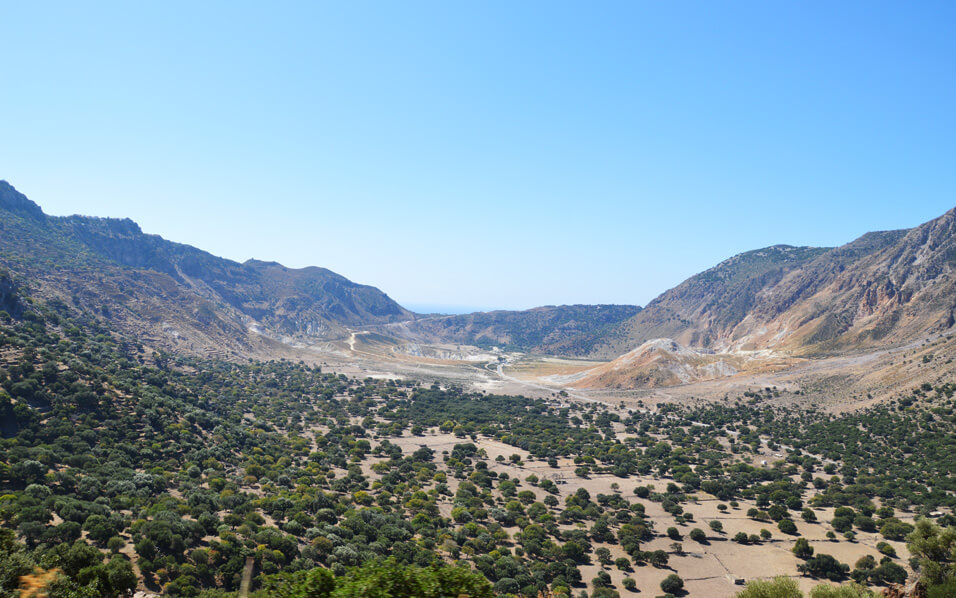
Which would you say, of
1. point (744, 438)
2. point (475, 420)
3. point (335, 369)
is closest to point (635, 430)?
point (744, 438)

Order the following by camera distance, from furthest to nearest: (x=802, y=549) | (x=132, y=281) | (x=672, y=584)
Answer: (x=132, y=281) → (x=802, y=549) → (x=672, y=584)

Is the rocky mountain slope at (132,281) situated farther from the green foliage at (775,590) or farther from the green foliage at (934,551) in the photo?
the green foliage at (934,551)

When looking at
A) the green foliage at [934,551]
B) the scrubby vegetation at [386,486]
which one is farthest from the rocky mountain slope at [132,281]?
the green foliage at [934,551]

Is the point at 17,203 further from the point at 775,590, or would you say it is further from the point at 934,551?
the point at 934,551

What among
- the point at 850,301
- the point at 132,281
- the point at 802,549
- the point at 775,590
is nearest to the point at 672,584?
the point at 775,590

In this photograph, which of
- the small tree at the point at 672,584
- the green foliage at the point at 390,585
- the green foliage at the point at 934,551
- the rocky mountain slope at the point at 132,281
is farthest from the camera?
the rocky mountain slope at the point at 132,281

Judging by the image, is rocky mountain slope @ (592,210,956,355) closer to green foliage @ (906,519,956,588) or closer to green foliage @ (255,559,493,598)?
green foliage @ (906,519,956,588)

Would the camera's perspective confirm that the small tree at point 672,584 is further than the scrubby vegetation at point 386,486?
Yes

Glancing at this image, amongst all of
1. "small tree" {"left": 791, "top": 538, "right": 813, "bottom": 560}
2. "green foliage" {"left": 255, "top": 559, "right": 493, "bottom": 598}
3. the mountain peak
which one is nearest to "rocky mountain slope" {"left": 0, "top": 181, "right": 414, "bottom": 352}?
the mountain peak
